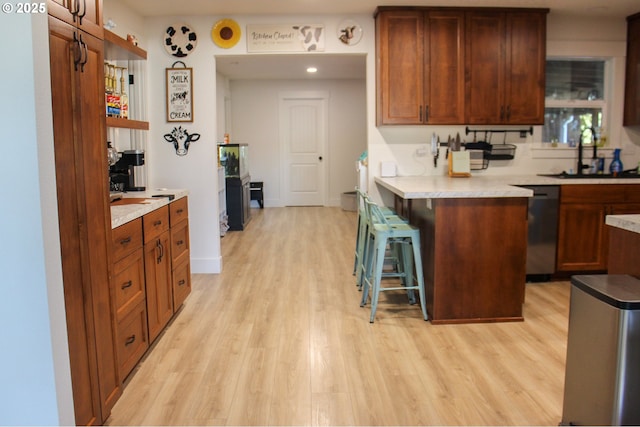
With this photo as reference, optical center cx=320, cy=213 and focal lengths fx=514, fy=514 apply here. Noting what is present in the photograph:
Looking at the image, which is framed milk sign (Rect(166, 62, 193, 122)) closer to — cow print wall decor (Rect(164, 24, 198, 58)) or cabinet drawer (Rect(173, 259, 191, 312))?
cow print wall decor (Rect(164, 24, 198, 58))

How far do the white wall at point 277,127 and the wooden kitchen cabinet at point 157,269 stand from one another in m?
6.34

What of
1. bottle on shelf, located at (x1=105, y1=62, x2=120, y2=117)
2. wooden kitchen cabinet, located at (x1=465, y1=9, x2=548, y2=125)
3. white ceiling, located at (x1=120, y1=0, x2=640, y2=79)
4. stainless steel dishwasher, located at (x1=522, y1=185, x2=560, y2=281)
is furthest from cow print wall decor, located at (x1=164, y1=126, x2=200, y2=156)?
stainless steel dishwasher, located at (x1=522, y1=185, x2=560, y2=281)

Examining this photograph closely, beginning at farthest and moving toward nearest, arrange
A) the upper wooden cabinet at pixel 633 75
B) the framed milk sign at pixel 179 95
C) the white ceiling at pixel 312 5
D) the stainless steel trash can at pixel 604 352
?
the upper wooden cabinet at pixel 633 75 < the framed milk sign at pixel 179 95 < the white ceiling at pixel 312 5 < the stainless steel trash can at pixel 604 352

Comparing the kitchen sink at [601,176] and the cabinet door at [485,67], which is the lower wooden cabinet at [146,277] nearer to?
the cabinet door at [485,67]

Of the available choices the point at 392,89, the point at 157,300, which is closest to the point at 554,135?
the point at 392,89

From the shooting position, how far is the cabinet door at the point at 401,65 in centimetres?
439

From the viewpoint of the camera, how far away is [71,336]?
6.10ft

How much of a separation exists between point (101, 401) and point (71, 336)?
1.37ft

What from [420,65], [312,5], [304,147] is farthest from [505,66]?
[304,147]

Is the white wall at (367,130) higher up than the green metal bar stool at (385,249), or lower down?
higher up

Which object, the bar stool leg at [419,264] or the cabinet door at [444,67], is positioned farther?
the cabinet door at [444,67]

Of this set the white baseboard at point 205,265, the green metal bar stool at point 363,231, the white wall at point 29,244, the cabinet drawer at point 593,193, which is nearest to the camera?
the white wall at point 29,244

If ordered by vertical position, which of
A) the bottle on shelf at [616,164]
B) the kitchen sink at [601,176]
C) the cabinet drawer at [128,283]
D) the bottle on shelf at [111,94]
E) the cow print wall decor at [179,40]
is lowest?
the cabinet drawer at [128,283]

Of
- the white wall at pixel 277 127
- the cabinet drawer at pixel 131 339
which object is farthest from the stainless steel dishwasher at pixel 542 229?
the white wall at pixel 277 127
